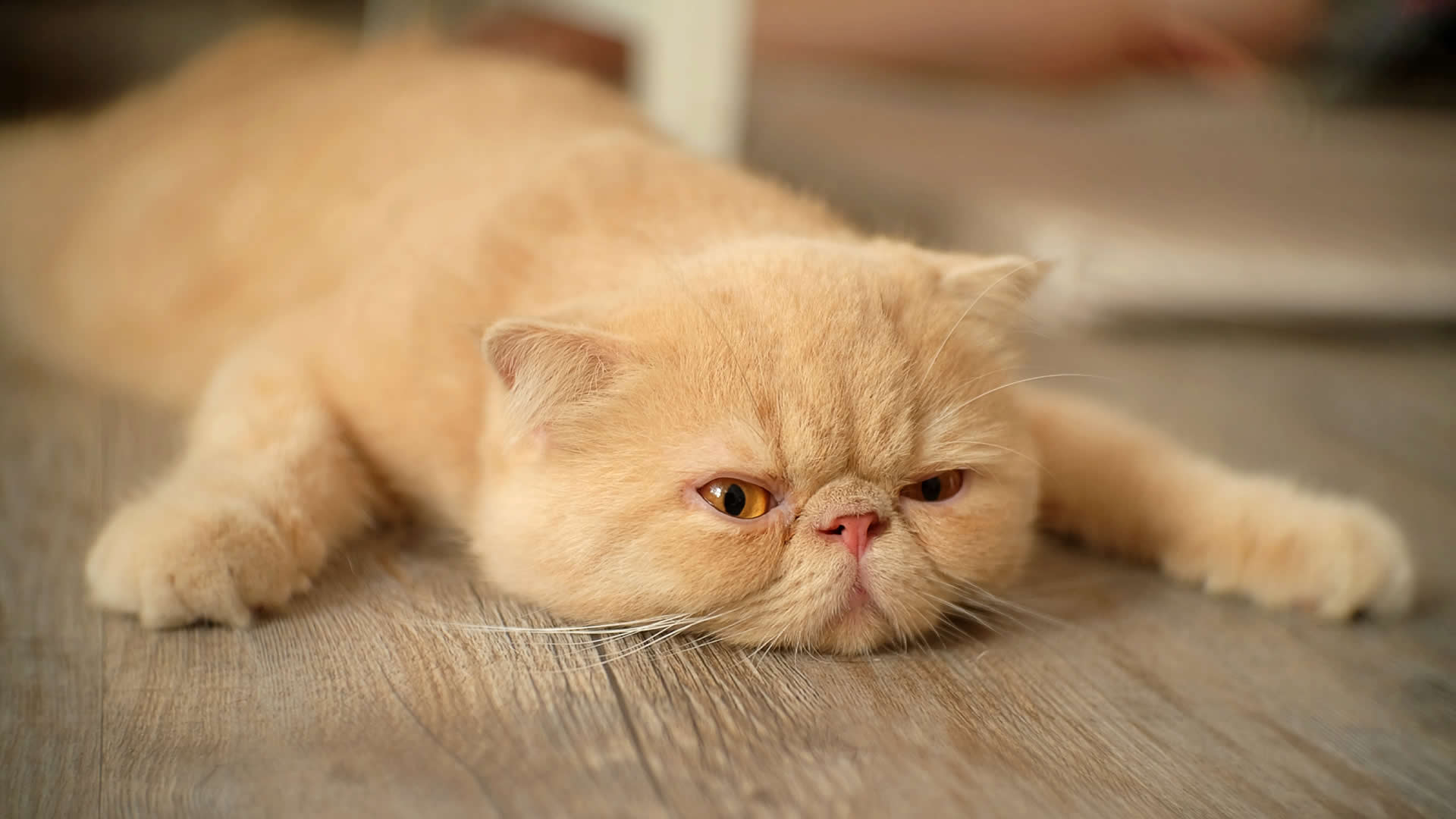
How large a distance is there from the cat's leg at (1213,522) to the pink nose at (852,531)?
53 centimetres

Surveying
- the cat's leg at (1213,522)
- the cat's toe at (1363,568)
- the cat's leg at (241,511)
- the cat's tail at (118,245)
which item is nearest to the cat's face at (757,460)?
the cat's leg at (241,511)

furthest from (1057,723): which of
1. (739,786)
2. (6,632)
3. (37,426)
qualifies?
(37,426)

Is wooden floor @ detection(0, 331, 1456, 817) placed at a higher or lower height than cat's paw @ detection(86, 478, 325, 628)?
lower

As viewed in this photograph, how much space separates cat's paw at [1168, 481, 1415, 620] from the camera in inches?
57.9

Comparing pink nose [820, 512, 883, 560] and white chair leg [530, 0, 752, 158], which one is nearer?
pink nose [820, 512, 883, 560]

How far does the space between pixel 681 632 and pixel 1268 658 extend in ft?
2.43

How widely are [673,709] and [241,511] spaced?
0.55 metres

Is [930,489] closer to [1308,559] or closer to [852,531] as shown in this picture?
[852,531]

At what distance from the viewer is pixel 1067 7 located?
3.48 m

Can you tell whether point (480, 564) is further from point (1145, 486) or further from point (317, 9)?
point (317, 9)

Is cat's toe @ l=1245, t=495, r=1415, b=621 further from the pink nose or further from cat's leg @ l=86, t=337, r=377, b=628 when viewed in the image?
cat's leg @ l=86, t=337, r=377, b=628

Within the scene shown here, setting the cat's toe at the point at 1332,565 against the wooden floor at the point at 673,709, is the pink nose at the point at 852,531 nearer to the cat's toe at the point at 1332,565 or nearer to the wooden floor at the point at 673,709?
the wooden floor at the point at 673,709

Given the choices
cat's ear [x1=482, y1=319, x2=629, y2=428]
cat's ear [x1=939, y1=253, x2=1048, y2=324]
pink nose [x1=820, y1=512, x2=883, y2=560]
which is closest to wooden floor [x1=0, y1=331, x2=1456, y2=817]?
pink nose [x1=820, y1=512, x2=883, y2=560]

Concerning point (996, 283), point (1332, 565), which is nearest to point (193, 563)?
point (996, 283)
